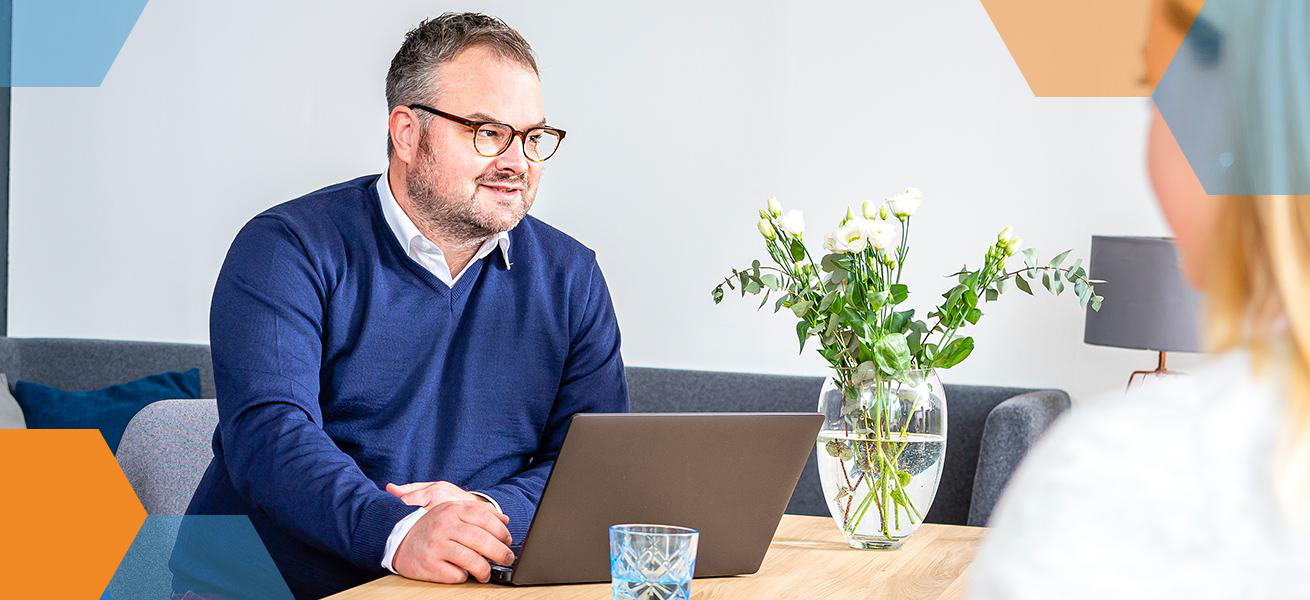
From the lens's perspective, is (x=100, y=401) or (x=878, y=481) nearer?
(x=878, y=481)

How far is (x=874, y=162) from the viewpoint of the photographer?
131 inches

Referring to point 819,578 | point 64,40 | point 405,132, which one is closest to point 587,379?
point 405,132

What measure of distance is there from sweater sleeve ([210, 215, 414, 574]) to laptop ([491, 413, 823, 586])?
0.79ft

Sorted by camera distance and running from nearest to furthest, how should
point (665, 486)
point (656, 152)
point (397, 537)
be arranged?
point (665, 486) < point (397, 537) < point (656, 152)

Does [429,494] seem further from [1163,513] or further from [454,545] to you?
[1163,513]

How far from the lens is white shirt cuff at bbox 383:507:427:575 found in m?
1.34

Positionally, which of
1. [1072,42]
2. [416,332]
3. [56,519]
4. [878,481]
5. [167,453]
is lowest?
[56,519]

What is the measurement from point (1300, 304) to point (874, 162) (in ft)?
9.52

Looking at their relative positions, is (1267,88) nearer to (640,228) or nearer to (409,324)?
(409,324)

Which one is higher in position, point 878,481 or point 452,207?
point 452,207

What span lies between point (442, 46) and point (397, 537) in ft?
2.65

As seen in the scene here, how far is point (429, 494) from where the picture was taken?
1.57 metres

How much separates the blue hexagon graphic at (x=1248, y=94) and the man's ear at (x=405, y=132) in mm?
1487

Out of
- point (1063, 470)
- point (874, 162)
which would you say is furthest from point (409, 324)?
point (874, 162)
